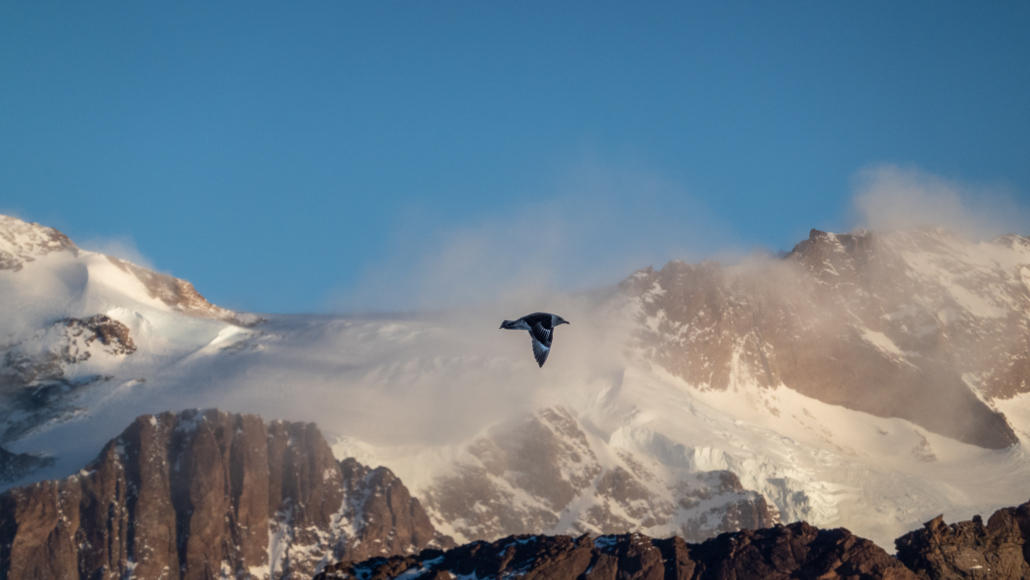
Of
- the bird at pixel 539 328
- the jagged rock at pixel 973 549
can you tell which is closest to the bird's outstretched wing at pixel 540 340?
the bird at pixel 539 328

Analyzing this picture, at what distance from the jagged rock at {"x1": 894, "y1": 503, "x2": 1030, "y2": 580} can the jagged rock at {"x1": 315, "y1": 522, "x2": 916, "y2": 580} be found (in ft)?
14.0

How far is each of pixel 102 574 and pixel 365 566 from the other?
10974cm

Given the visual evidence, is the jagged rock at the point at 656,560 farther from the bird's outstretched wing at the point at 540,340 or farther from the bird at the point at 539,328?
the bird's outstretched wing at the point at 540,340

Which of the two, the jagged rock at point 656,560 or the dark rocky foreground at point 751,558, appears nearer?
the dark rocky foreground at point 751,558

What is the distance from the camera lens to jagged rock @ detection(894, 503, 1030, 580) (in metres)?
109

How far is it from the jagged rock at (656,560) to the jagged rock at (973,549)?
4.27 metres

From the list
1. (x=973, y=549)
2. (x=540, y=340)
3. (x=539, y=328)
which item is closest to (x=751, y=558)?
(x=973, y=549)

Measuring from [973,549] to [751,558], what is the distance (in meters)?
25.2

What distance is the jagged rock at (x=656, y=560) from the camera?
109312 millimetres

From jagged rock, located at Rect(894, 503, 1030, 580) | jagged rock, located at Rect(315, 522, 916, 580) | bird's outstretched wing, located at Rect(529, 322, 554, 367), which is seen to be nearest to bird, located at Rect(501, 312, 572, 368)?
bird's outstretched wing, located at Rect(529, 322, 554, 367)

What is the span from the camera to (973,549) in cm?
11062

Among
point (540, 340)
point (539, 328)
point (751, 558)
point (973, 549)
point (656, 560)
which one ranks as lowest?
point (973, 549)

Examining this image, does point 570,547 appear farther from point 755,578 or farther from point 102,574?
point 102,574

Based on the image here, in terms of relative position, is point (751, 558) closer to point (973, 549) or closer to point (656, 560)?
point (656, 560)
